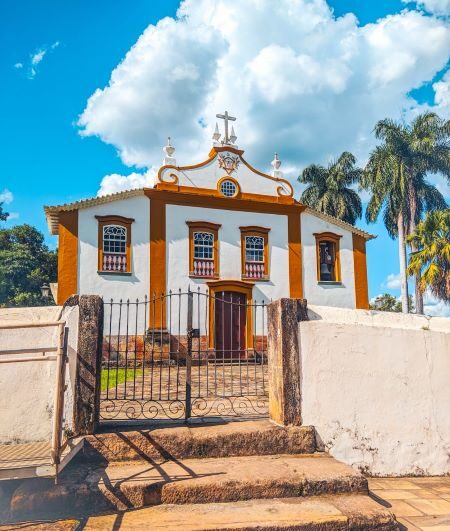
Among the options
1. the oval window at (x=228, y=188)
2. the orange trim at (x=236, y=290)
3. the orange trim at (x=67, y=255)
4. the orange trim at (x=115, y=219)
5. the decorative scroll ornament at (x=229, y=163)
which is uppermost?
the decorative scroll ornament at (x=229, y=163)

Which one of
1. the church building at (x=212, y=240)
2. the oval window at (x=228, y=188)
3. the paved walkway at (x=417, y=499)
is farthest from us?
the oval window at (x=228, y=188)

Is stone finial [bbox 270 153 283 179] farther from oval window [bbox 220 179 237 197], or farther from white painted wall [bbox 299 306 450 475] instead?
white painted wall [bbox 299 306 450 475]

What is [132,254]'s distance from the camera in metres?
14.2

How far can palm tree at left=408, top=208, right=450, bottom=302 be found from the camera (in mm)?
15680

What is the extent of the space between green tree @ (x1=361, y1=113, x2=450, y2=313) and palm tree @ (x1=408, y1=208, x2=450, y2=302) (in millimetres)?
4670

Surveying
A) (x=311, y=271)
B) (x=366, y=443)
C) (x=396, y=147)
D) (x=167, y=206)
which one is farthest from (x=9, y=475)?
(x=396, y=147)

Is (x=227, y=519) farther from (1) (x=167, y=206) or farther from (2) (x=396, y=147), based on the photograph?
(2) (x=396, y=147)

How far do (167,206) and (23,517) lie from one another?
12.0m

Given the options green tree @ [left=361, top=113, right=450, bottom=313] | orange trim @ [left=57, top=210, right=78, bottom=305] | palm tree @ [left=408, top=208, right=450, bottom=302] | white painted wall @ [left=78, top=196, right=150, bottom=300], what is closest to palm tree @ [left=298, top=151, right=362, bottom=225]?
green tree @ [left=361, top=113, right=450, bottom=313]

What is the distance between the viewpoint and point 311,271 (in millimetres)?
16172

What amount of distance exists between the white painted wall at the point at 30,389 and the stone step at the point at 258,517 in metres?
1.29

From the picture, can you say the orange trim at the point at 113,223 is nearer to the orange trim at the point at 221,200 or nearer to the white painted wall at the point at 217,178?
the orange trim at the point at 221,200

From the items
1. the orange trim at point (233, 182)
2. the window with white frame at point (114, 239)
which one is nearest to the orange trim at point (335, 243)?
the orange trim at point (233, 182)

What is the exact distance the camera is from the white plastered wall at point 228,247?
14.6m
